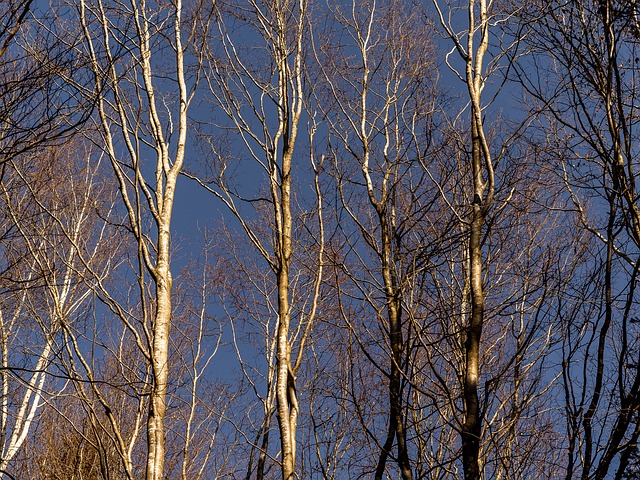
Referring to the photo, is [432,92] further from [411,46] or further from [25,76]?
[25,76]

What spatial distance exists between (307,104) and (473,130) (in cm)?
180

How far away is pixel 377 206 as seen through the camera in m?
5.21

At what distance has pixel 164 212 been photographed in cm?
462

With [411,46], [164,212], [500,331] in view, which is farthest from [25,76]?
[500,331]

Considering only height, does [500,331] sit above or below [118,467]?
above

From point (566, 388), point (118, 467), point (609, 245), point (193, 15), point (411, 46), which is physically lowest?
point (566, 388)

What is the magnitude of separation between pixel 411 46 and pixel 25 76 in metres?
4.32

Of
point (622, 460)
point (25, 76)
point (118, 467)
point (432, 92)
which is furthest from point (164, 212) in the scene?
point (118, 467)

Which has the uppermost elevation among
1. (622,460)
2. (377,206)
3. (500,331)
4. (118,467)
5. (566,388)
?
(500,331)

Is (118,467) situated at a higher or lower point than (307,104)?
lower

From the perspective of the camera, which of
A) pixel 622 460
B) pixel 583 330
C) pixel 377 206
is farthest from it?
pixel 377 206

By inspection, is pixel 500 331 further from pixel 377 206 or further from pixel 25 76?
pixel 25 76

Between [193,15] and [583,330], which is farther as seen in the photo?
[193,15]

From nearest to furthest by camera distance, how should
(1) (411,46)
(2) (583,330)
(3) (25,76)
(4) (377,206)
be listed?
(2) (583,330) < (3) (25,76) < (4) (377,206) < (1) (411,46)
